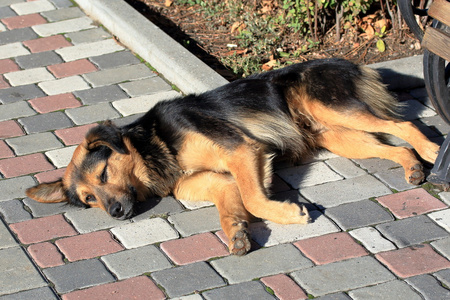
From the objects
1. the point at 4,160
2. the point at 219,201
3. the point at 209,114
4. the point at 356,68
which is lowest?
the point at 4,160

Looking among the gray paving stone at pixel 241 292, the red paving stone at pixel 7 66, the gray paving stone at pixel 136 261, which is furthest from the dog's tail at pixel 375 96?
the red paving stone at pixel 7 66

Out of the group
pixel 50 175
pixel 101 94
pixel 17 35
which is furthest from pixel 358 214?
pixel 17 35

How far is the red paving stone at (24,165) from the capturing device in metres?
5.27

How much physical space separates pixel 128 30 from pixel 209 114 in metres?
2.64

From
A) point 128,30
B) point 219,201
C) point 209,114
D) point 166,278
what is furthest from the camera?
point 128,30

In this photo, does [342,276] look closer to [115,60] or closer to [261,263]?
[261,263]

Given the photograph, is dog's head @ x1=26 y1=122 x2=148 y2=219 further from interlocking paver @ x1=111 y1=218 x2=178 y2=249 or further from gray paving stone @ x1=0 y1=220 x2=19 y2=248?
gray paving stone @ x1=0 y1=220 x2=19 y2=248

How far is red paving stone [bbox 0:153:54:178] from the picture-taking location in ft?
17.3

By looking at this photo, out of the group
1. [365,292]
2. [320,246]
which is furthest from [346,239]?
[365,292]

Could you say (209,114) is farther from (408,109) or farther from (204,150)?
(408,109)

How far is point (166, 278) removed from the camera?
13.1 feet

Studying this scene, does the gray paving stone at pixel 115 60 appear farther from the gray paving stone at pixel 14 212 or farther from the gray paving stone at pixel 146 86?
the gray paving stone at pixel 14 212

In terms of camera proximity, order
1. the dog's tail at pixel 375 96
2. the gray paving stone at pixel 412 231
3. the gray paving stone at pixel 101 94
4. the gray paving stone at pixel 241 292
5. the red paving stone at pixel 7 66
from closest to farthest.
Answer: the gray paving stone at pixel 241 292
the gray paving stone at pixel 412 231
the dog's tail at pixel 375 96
the gray paving stone at pixel 101 94
the red paving stone at pixel 7 66

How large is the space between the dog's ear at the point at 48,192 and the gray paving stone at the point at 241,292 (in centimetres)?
158
